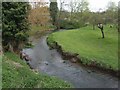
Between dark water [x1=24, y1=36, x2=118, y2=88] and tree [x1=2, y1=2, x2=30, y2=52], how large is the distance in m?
4.16

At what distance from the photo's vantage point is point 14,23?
1040 inches

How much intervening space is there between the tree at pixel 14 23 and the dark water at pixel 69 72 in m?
4.16

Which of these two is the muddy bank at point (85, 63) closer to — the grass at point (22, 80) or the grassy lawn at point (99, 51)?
the grassy lawn at point (99, 51)

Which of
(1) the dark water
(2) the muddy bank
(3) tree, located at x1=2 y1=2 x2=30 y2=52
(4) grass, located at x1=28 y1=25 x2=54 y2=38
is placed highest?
(3) tree, located at x1=2 y1=2 x2=30 y2=52

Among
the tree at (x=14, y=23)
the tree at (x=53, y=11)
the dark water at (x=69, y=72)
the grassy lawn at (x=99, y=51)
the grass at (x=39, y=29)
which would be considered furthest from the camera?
the tree at (x=53, y=11)

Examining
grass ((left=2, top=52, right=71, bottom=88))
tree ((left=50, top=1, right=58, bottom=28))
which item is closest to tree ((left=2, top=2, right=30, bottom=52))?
grass ((left=2, top=52, right=71, bottom=88))

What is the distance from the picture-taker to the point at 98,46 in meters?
34.8

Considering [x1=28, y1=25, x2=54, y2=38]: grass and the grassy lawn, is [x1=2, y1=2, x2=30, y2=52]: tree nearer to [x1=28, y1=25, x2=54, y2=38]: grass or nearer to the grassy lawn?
the grassy lawn

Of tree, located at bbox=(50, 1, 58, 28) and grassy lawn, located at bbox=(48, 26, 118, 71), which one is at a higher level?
tree, located at bbox=(50, 1, 58, 28)

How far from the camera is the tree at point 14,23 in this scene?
84.6 ft

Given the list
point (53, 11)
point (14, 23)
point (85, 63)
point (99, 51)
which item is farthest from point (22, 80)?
point (53, 11)

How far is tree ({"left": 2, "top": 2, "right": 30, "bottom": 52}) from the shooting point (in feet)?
84.6

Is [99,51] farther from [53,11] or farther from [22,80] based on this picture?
[53,11]

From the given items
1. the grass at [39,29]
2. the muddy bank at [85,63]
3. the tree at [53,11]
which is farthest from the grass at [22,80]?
the tree at [53,11]
